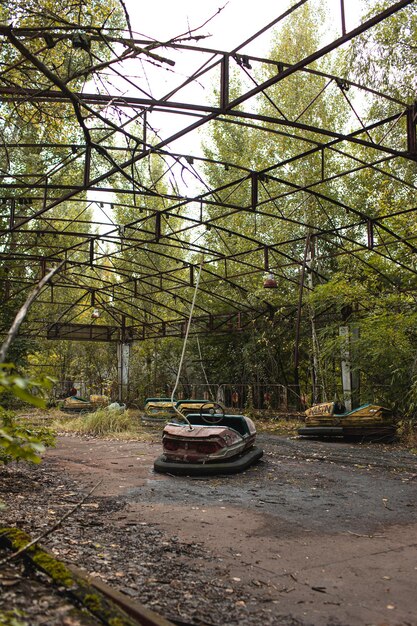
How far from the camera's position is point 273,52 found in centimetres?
1446

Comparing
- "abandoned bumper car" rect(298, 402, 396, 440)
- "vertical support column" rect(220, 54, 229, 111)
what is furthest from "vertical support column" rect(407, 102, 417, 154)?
"abandoned bumper car" rect(298, 402, 396, 440)

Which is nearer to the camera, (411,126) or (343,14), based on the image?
(343,14)

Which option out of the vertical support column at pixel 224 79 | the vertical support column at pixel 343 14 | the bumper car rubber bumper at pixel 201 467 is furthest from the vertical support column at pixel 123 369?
the vertical support column at pixel 343 14

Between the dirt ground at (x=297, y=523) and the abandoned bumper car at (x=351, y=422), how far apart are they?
1.76m

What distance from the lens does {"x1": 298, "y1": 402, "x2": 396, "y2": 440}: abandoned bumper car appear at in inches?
388

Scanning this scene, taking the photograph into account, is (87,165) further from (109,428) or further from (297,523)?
(109,428)

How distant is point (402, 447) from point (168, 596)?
7557 mm

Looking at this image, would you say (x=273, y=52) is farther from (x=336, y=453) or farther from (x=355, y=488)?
(x=355, y=488)

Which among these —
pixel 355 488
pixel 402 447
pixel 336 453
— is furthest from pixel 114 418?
pixel 355 488

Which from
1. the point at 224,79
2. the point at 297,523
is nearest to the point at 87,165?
the point at 224,79

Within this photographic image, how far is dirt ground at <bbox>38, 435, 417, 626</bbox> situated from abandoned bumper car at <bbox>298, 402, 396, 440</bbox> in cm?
176

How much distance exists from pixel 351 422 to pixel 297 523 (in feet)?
20.3

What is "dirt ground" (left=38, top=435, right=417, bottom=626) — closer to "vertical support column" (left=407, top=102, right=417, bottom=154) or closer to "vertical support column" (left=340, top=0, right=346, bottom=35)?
"vertical support column" (left=407, top=102, right=417, bottom=154)

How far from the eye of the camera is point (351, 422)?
33.0 ft
